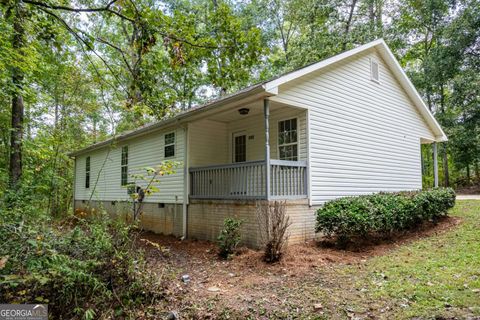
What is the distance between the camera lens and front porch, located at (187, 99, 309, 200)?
7665mm

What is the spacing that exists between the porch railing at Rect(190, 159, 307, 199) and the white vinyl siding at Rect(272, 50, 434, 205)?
0.56 meters

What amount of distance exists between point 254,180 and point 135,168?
6580 millimetres

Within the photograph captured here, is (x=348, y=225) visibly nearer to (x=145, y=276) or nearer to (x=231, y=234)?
(x=231, y=234)

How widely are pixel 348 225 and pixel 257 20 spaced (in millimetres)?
20087

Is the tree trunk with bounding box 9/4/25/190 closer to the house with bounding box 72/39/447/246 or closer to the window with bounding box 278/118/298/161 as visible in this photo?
the house with bounding box 72/39/447/246

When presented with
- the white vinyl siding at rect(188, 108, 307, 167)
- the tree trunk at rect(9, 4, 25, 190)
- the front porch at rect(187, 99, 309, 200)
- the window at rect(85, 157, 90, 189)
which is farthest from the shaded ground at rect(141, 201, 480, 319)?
the window at rect(85, 157, 90, 189)

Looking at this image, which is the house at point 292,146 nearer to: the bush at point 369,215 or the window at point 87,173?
the bush at point 369,215

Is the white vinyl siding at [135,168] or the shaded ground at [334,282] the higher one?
the white vinyl siding at [135,168]

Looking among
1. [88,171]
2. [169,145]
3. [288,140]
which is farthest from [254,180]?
[88,171]

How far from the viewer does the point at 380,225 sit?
757 cm

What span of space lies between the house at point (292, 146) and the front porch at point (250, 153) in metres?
0.03

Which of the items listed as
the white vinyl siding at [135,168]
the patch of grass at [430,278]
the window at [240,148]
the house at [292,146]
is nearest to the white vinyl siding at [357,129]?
the house at [292,146]

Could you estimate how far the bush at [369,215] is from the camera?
284 inches

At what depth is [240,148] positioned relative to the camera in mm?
11047
